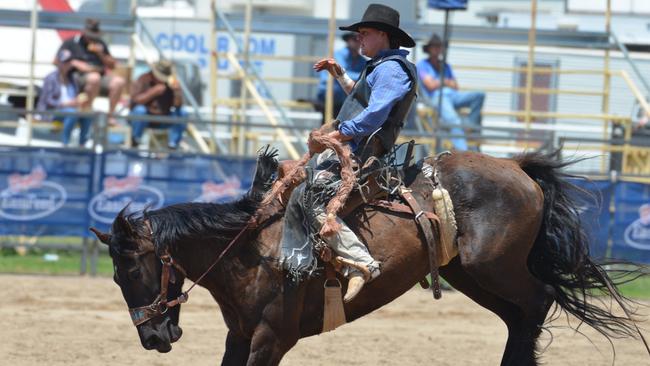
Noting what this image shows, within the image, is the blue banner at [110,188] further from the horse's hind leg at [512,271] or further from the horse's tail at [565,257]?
the horse's hind leg at [512,271]

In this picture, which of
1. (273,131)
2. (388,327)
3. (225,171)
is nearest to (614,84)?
(273,131)

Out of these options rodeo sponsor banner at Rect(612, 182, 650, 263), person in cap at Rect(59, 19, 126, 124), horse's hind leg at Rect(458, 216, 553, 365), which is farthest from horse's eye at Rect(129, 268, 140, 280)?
person in cap at Rect(59, 19, 126, 124)

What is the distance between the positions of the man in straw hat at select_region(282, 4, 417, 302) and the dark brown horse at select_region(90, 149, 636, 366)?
15cm

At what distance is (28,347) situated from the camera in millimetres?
8953

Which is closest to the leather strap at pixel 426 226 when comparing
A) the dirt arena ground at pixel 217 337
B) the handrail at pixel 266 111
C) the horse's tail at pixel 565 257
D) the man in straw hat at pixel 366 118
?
the man in straw hat at pixel 366 118

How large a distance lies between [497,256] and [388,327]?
3911mm

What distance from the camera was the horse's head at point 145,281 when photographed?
6453 mm

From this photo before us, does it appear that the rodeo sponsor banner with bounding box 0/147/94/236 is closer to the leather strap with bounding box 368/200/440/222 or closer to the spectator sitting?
the spectator sitting

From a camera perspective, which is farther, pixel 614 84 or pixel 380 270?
pixel 614 84

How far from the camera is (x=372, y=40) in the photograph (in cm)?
672

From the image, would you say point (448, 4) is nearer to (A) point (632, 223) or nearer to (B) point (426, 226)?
(A) point (632, 223)

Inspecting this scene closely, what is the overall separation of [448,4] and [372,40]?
8139mm

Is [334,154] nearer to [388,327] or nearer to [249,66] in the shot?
[388,327]

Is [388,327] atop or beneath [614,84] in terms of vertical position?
beneath
